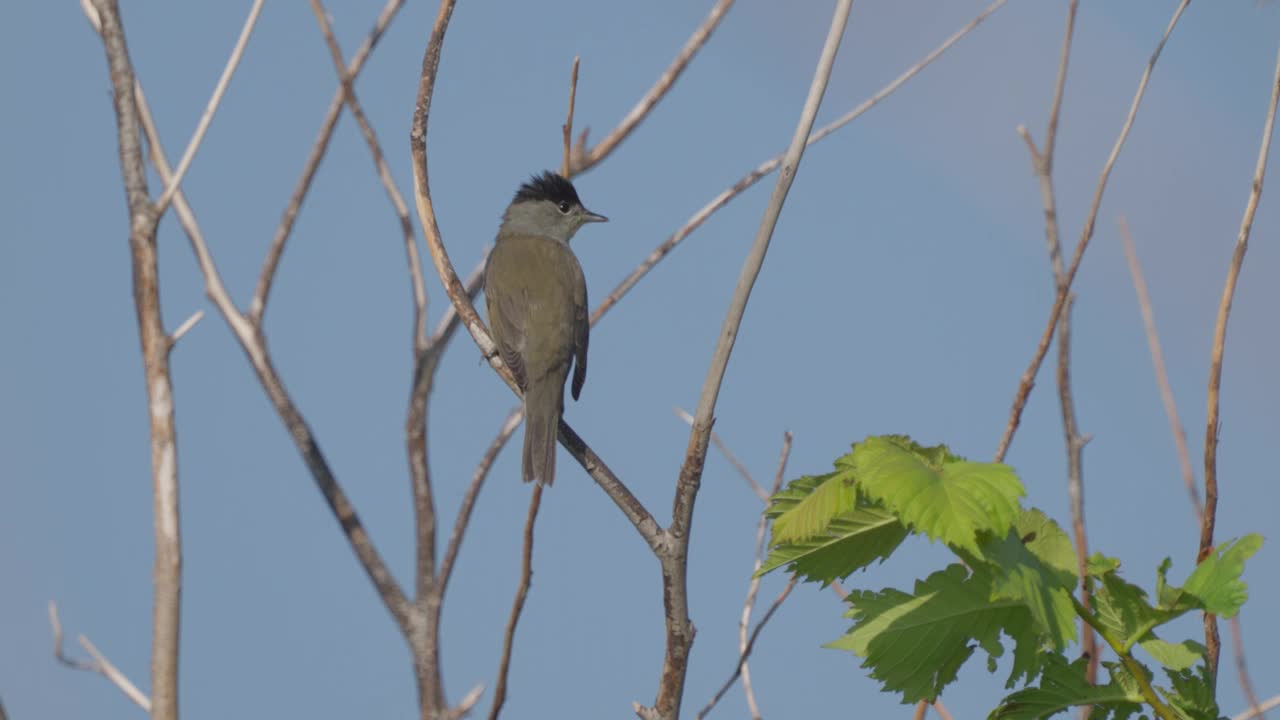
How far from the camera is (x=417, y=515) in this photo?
20.1ft

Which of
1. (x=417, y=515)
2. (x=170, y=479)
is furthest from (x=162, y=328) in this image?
(x=417, y=515)

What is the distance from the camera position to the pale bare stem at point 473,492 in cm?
554

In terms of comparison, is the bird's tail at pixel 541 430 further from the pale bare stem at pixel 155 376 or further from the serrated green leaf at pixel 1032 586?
the serrated green leaf at pixel 1032 586

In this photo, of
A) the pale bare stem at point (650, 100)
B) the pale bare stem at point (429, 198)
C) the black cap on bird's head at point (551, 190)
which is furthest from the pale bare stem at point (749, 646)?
the black cap on bird's head at point (551, 190)

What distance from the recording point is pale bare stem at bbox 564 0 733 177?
6008mm

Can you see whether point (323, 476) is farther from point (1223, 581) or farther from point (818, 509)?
point (1223, 581)

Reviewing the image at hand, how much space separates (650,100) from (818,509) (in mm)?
4308

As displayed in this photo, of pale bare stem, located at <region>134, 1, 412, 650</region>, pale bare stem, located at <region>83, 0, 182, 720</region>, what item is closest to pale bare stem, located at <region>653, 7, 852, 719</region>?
pale bare stem, located at <region>83, 0, 182, 720</region>

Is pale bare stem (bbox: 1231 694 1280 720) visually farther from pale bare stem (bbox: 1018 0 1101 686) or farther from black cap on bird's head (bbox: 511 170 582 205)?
black cap on bird's head (bbox: 511 170 582 205)

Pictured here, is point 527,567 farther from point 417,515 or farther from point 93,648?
point 417,515

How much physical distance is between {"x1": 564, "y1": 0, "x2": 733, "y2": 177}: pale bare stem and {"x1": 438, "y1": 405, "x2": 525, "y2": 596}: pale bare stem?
1.27 metres

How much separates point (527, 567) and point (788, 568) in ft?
3.86

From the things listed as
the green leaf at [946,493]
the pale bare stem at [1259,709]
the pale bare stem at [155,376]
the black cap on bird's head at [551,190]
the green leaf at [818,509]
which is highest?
the black cap on bird's head at [551,190]

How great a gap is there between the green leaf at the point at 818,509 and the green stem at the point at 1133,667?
0.45m
